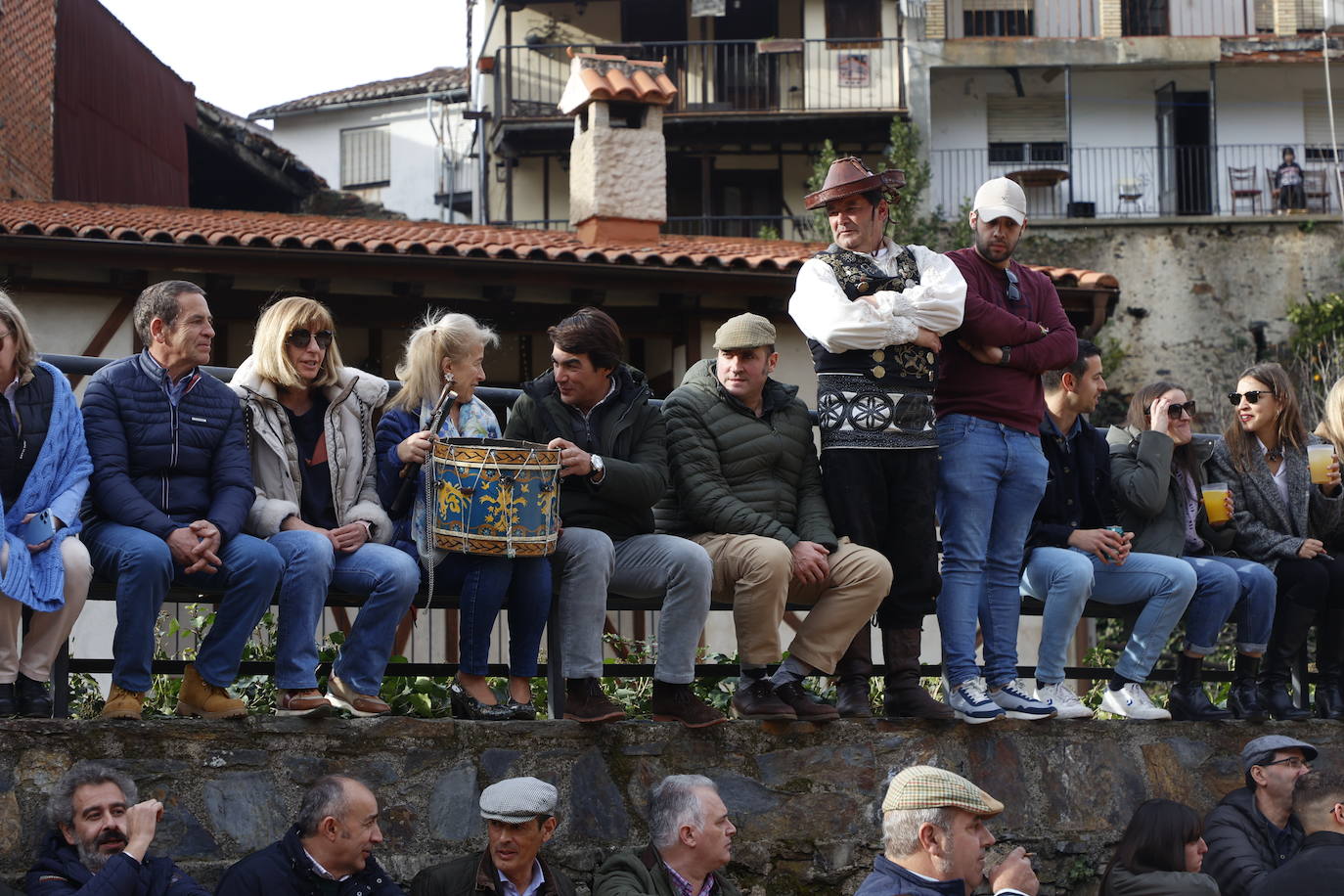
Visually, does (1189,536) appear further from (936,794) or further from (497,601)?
(497,601)

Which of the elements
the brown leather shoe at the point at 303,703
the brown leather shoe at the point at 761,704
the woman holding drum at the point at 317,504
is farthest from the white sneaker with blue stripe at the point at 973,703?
the brown leather shoe at the point at 303,703

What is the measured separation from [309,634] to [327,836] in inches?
26.3

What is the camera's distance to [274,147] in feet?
82.2

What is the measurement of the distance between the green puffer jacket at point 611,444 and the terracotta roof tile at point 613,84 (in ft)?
32.0

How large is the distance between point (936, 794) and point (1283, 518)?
2.71 m

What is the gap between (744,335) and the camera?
19.3 feet

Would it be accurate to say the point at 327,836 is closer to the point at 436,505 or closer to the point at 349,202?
the point at 436,505

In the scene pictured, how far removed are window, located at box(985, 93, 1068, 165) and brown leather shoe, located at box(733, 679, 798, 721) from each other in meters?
25.5

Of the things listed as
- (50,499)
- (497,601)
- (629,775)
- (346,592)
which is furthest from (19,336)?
(629,775)

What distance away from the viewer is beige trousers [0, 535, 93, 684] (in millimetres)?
4828

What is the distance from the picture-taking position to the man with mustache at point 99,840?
4.53 metres

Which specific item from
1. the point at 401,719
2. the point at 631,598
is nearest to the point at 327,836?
the point at 401,719

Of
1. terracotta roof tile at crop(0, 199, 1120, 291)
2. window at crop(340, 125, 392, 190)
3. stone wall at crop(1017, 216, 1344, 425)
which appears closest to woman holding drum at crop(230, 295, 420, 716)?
terracotta roof tile at crop(0, 199, 1120, 291)

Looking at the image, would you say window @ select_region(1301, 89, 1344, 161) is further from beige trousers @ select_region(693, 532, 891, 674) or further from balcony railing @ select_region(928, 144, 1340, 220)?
beige trousers @ select_region(693, 532, 891, 674)
